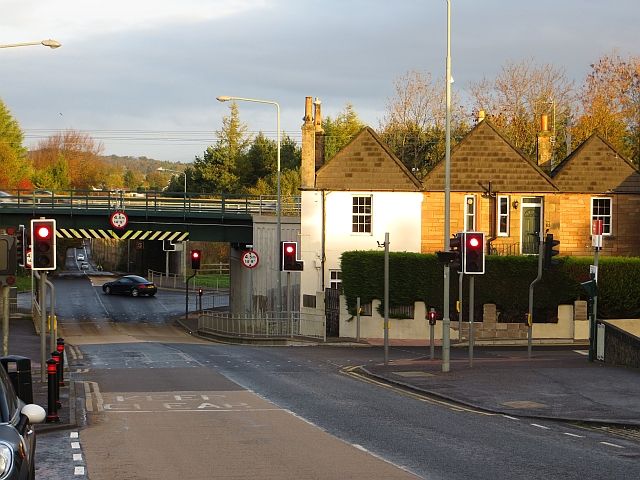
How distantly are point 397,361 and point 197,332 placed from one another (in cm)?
2208

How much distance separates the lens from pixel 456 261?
28359 mm

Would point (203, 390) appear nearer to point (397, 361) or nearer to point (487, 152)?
point (397, 361)

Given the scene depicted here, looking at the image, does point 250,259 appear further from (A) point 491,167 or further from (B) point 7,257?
(B) point 7,257

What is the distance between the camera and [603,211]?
52.4m

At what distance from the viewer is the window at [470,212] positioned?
51469mm

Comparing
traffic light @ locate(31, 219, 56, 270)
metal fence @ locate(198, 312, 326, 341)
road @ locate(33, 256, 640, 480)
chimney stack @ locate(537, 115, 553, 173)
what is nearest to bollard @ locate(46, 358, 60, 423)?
road @ locate(33, 256, 640, 480)

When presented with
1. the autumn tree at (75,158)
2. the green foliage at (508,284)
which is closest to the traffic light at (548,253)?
the green foliage at (508,284)

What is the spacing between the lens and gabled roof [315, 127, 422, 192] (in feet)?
167

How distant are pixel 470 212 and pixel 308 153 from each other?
27.5 ft

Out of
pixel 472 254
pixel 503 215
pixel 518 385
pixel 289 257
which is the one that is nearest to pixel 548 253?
Answer: pixel 472 254

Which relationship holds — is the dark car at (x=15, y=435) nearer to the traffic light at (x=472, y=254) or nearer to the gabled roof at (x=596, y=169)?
the traffic light at (x=472, y=254)

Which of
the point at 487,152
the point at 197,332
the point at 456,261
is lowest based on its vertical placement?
the point at 197,332

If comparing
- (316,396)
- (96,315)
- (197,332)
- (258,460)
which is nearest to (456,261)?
(316,396)

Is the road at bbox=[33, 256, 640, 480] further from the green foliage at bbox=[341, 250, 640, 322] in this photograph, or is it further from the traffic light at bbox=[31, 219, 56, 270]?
the green foliage at bbox=[341, 250, 640, 322]
